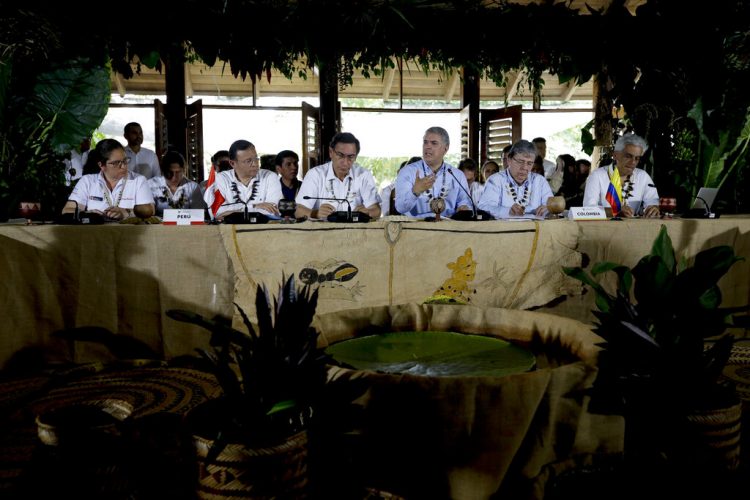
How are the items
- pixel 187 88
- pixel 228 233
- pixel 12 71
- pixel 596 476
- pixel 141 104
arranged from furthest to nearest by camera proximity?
pixel 187 88 → pixel 141 104 → pixel 12 71 → pixel 228 233 → pixel 596 476

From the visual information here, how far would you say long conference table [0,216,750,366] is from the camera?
2.61 meters

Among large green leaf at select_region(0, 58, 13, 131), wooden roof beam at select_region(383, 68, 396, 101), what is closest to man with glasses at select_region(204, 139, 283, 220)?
large green leaf at select_region(0, 58, 13, 131)

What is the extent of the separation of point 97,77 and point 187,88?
5.96 metres

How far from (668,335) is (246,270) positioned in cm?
180

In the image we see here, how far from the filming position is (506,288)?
8.68 ft

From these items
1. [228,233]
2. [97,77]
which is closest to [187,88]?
[97,77]

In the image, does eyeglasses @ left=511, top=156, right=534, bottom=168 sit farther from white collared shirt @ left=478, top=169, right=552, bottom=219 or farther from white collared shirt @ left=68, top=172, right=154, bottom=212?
white collared shirt @ left=68, top=172, right=154, bottom=212

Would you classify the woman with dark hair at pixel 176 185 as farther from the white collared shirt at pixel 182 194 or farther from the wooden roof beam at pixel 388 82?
the wooden roof beam at pixel 388 82

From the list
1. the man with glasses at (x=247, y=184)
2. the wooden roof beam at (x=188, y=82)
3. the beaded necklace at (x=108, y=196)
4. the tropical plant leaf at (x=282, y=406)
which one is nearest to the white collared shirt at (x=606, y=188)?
the man with glasses at (x=247, y=184)

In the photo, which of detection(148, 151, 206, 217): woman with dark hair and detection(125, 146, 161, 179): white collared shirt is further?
detection(125, 146, 161, 179): white collared shirt

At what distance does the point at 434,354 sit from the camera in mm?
1624

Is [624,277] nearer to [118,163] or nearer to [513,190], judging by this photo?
[513,190]

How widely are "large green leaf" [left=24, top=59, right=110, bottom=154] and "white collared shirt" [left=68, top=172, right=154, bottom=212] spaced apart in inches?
11.8

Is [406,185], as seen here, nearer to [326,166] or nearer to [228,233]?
[326,166]
